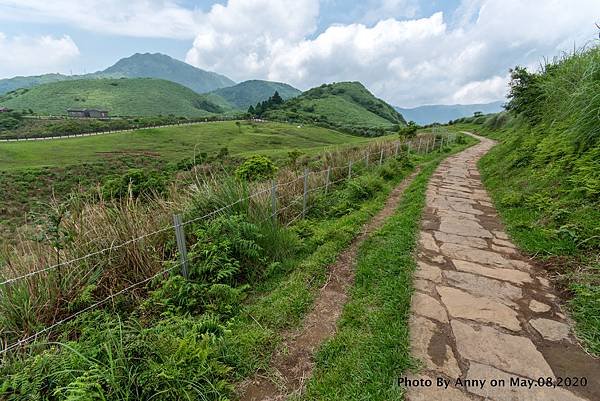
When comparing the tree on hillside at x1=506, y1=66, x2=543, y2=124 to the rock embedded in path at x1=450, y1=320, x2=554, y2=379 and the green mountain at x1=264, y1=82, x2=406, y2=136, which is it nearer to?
the rock embedded in path at x1=450, y1=320, x2=554, y2=379

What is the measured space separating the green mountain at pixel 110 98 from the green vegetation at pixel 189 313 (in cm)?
12384

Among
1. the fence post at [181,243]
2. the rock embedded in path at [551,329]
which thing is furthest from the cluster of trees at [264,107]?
the rock embedded in path at [551,329]

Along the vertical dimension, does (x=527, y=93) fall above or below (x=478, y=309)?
above

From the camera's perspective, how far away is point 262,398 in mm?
1989

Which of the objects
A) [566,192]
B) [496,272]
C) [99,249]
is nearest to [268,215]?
[99,249]

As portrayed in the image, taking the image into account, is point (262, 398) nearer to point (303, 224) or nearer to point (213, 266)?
point (213, 266)

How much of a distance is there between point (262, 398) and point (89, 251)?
7.88ft

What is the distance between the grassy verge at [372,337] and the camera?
1960 millimetres

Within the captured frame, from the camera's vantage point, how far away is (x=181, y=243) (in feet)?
A: 10.1

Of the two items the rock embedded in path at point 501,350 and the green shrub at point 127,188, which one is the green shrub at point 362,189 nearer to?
the green shrub at point 127,188

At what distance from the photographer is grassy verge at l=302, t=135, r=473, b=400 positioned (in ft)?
6.43

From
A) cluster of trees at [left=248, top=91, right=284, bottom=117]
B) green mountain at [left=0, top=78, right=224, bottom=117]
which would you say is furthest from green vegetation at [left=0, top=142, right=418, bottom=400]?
green mountain at [left=0, top=78, right=224, bottom=117]

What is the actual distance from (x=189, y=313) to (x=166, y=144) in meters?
55.5

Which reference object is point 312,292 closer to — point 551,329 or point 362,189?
point 551,329
